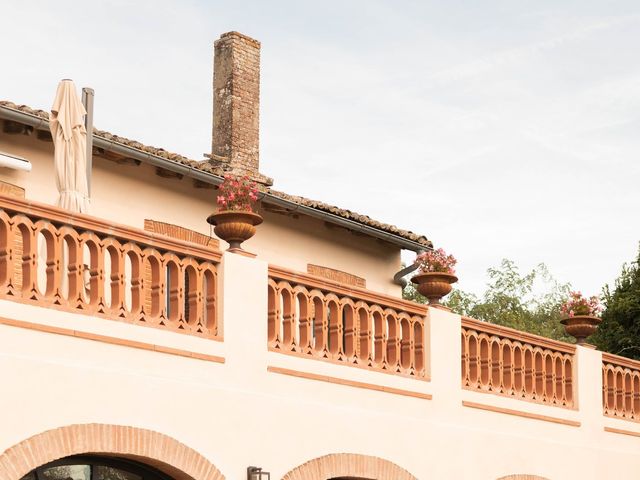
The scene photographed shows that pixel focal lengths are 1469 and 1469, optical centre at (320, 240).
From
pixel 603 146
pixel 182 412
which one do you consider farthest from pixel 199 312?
pixel 603 146

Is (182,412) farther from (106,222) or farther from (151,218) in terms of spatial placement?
(151,218)

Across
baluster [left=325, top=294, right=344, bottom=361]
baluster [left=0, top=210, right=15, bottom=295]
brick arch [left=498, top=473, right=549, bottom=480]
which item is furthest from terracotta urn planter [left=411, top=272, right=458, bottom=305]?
baluster [left=0, top=210, right=15, bottom=295]

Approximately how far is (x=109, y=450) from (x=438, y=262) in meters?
5.34

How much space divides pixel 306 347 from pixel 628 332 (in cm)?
1265

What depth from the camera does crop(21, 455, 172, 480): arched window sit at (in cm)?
1202

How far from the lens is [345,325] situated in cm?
1475

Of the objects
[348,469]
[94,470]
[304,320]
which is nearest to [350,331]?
[304,320]

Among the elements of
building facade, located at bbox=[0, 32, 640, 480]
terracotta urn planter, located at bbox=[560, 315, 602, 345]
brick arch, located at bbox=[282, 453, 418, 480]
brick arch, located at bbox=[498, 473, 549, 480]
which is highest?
terracotta urn planter, located at bbox=[560, 315, 602, 345]

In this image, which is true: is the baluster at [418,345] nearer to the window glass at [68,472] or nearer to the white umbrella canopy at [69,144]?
the white umbrella canopy at [69,144]

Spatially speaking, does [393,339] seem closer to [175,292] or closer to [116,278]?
[175,292]

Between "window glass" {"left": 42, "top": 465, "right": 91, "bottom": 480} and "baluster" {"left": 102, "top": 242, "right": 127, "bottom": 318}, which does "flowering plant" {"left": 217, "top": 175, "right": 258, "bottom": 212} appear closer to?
"baluster" {"left": 102, "top": 242, "right": 127, "bottom": 318}

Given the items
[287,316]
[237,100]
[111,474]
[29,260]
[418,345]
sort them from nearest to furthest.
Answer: [29,260] → [111,474] → [287,316] → [418,345] → [237,100]

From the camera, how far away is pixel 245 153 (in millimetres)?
23531

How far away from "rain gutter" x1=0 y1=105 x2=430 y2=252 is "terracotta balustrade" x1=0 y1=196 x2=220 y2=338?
3634mm
